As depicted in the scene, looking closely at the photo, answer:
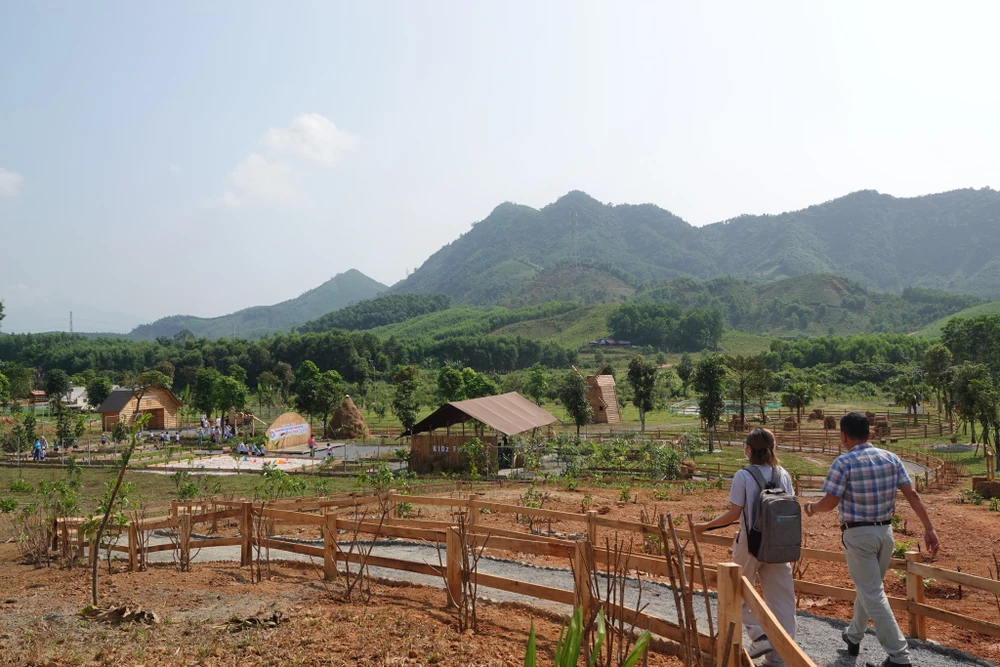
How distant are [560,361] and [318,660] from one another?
96728 millimetres

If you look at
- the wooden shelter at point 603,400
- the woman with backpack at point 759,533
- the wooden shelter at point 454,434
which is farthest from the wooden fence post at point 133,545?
the wooden shelter at point 603,400

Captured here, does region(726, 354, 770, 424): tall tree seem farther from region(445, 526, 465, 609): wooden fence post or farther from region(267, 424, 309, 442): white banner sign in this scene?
region(445, 526, 465, 609): wooden fence post

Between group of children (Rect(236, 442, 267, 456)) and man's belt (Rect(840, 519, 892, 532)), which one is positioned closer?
man's belt (Rect(840, 519, 892, 532))

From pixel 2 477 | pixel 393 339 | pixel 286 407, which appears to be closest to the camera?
pixel 2 477

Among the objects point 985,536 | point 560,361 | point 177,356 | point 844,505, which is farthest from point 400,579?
point 177,356

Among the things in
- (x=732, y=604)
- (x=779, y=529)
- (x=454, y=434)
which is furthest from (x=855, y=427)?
(x=454, y=434)

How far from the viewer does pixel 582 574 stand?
489cm

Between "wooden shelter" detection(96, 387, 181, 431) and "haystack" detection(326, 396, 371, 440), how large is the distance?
11.4m

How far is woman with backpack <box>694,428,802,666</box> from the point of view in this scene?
4.51 meters

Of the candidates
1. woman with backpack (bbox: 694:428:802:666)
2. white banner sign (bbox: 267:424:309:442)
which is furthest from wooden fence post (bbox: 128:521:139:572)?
white banner sign (bbox: 267:424:309:442)

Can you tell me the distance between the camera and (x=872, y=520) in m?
4.55

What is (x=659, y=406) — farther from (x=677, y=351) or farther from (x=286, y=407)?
(x=677, y=351)

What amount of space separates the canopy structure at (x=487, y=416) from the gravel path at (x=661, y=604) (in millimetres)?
13512

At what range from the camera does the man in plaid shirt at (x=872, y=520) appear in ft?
14.7
